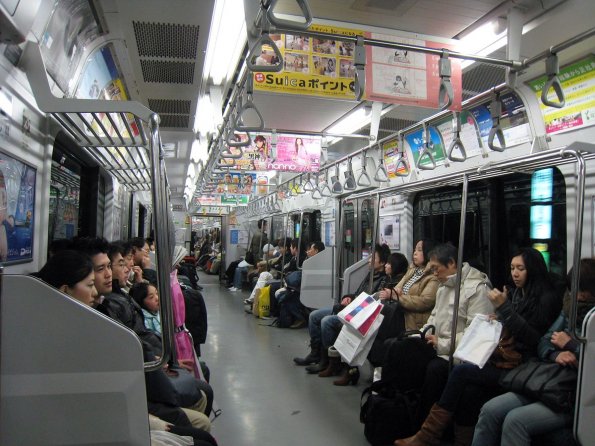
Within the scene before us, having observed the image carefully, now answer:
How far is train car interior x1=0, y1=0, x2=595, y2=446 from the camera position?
1561mm

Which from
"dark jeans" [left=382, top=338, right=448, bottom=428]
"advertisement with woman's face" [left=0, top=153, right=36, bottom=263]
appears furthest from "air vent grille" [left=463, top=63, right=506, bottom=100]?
"advertisement with woman's face" [left=0, top=153, right=36, bottom=263]

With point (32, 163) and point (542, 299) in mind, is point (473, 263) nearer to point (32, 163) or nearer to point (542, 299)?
point (542, 299)

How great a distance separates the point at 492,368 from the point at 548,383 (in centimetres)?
53

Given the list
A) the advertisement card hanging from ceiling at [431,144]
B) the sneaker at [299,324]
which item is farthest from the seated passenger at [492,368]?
the sneaker at [299,324]

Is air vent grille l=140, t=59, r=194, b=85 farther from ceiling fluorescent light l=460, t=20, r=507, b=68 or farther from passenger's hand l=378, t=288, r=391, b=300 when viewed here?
passenger's hand l=378, t=288, r=391, b=300

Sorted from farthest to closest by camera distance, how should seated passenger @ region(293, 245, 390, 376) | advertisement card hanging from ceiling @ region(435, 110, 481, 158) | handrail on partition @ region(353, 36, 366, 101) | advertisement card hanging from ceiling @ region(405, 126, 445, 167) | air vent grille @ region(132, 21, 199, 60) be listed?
seated passenger @ region(293, 245, 390, 376) → advertisement card hanging from ceiling @ region(405, 126, 445, 167) → advertisement card hanging from ceiling @ region(435, 110, 481, 158) → air vent grille @ region(132, 21, 199, 60) → handrail on partition @ region(353, 36, 366, 101)

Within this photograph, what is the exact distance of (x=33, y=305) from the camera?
4.80ft

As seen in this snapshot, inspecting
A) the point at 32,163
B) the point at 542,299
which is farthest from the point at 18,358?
the point at 542,299

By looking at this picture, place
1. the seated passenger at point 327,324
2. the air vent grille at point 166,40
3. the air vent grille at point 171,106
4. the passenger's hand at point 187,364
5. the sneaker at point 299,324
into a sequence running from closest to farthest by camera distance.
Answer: the air vent grille at point 166,40 → the passenger's hand at point 187,364 → the air vent grille at point 171,106 → the seated passenger at point 327,324 → the sneaker at point 299,324

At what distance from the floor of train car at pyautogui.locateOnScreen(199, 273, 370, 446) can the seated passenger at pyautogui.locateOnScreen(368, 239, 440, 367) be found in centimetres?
65

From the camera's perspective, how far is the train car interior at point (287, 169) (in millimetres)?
1561

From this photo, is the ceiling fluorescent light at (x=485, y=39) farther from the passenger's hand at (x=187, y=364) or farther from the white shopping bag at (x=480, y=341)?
the passenger's hand at (x=187, y=364)

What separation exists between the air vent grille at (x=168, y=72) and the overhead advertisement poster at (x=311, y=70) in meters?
0.68

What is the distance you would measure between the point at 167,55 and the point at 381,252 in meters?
3.30
